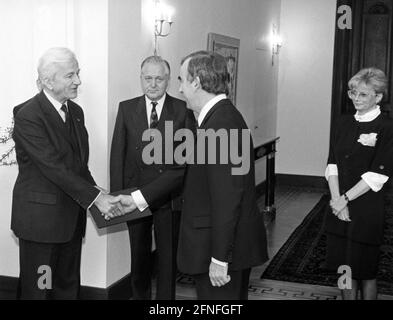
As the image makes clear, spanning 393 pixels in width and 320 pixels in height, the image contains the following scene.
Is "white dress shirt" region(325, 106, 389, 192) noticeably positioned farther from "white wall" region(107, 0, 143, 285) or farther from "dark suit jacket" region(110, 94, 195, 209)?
"white wall" region(107, 0, 143, 285)

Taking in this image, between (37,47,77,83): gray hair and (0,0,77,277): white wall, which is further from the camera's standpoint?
(0,0,77,277): white wall

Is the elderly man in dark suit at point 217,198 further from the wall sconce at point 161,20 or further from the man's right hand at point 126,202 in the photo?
the wall sconce at point 161,20

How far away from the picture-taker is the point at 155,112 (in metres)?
4.32

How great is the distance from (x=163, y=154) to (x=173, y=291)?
1035 millimetres

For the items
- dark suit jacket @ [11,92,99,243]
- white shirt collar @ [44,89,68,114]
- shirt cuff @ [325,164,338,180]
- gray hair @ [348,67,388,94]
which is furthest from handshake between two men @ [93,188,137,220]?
gray hair @ [348,67,388,94]

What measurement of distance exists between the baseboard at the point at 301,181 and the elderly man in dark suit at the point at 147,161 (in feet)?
21.0

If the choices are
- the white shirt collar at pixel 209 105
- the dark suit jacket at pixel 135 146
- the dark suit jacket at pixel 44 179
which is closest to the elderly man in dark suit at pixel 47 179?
the dark suit jacket at pixel 44 179

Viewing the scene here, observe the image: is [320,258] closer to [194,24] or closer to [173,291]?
[173,291]

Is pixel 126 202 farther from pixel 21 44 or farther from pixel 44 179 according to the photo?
pixel 21 44

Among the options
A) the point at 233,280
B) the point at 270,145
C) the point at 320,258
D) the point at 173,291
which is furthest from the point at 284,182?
the point at 233,280

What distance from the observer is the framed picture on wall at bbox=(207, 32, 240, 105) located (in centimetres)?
710

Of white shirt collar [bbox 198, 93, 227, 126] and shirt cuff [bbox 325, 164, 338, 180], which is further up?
white shirt collar [bbox 198, 93, 227, 126]

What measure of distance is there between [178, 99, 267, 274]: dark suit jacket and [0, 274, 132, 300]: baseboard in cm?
182

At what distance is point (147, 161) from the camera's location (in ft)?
13.9
